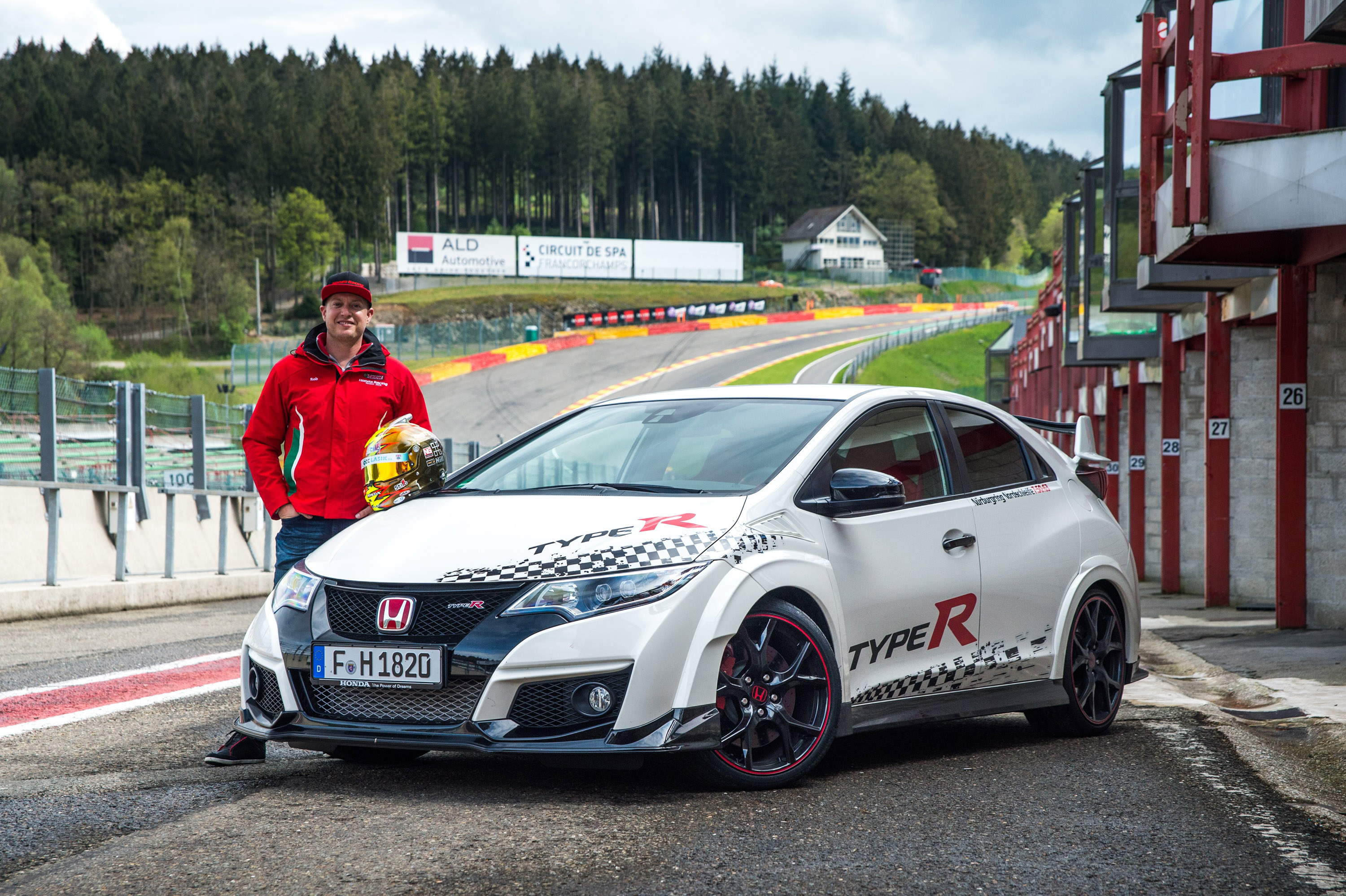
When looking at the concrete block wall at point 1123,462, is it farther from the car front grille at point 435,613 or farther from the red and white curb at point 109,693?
the car front grille at point 435,613

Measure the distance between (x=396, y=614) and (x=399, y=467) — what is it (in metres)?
1.20

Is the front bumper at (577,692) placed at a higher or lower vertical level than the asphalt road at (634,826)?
higher

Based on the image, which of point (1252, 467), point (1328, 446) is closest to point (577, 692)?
point (1328, 446)

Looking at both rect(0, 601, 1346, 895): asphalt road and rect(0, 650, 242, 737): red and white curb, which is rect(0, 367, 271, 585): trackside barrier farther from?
rect(0, 601, 1346, 895): asphalt road

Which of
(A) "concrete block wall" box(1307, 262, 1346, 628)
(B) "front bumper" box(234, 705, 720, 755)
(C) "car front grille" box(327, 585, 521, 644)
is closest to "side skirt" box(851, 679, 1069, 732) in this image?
(B) "front bumper" box(234, 705, 720, 755)

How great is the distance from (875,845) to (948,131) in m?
175

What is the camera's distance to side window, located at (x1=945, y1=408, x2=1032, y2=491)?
6.30 meters

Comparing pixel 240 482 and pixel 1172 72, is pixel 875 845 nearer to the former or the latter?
pixel 1172 72

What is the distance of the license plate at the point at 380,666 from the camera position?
4.63 m

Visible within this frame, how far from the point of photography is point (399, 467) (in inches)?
228

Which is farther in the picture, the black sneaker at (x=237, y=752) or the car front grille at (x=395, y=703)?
the black sneaker at (x=237, y=752)

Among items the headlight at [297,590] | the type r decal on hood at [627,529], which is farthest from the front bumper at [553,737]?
the type r decal on hood at [627,529]

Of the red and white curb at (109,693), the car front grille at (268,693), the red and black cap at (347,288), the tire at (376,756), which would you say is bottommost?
the red and white curb at (109,693)

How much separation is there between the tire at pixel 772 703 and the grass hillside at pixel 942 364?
6619 centimetres
